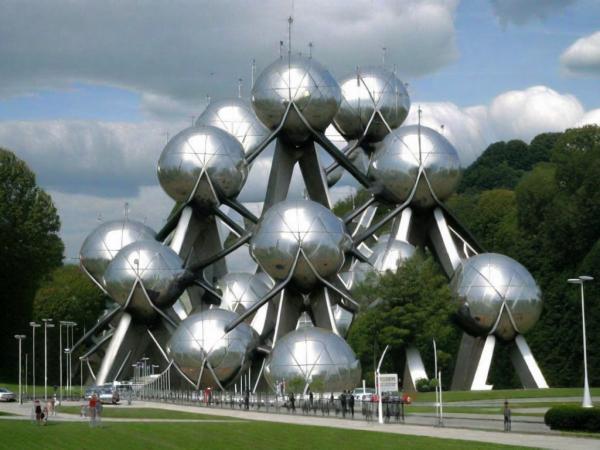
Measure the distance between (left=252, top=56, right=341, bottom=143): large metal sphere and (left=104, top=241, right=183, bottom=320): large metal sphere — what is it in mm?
8738

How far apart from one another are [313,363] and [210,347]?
642 centimetres

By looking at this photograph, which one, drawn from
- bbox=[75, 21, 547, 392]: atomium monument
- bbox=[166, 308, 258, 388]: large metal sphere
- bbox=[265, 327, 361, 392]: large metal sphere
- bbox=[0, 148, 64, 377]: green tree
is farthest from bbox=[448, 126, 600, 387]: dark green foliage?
bbox=[0, 148, 64, 377]: green tree

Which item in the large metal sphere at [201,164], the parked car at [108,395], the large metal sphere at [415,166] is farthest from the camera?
the large metal sphere at [201,164]

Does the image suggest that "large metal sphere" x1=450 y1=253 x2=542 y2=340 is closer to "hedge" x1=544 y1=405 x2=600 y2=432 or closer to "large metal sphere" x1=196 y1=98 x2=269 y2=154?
"large metal sphere" x1=196 y1=98 x2=269 y2=154

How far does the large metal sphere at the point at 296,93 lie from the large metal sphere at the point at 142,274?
28.7 ft

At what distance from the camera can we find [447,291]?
60.0m

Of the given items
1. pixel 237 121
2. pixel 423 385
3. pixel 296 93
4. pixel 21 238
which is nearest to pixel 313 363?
pixel 423 385

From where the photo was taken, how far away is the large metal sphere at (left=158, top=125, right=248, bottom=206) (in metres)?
62.7

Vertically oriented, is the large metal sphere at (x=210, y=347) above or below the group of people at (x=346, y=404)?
above

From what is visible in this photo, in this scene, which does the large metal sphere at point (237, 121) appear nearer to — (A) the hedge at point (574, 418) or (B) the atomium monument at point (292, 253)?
(B) the atomium monument at point (292, 253)

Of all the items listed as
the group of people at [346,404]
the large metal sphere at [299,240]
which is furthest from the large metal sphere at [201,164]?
the group of people at [346,404]

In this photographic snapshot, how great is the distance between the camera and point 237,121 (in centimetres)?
7044

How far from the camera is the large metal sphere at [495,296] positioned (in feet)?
192

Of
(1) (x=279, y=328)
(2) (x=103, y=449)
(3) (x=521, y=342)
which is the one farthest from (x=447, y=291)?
(2) (x=103, y=449)
